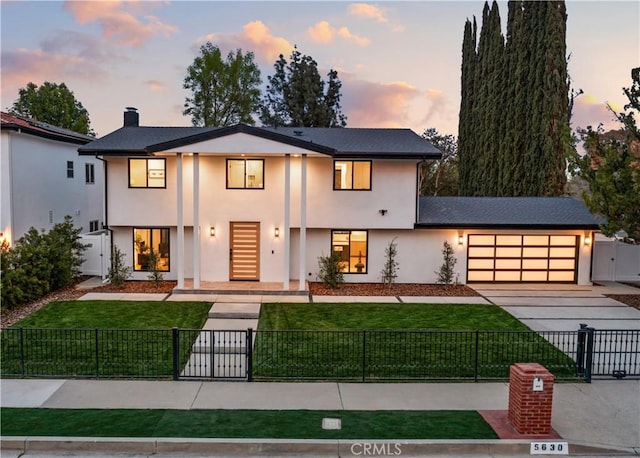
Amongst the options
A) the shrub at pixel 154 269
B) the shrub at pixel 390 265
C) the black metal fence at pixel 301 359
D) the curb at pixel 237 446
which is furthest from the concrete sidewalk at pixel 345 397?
the shrub at pixel 390 265

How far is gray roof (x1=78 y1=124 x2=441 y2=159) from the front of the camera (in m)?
16.7

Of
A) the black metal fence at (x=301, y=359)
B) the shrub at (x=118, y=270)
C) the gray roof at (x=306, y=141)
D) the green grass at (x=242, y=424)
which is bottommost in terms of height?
the green grass at (x=242, y=424)

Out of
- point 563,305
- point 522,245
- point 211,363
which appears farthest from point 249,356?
point 522,245

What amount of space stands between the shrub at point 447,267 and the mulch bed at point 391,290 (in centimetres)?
23

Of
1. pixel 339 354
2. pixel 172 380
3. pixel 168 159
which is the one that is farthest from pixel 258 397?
pixel 168 159

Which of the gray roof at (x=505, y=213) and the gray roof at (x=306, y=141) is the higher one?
the gray roof at (x=306, y=141)

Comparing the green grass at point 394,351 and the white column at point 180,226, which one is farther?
the white column at point 180,226

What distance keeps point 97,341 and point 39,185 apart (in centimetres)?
1360

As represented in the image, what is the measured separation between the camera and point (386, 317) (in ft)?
47.3

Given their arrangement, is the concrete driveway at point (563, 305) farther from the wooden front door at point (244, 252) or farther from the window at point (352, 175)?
the wooden front door at point (244, 252)

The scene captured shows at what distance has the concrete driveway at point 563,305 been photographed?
14344 mm

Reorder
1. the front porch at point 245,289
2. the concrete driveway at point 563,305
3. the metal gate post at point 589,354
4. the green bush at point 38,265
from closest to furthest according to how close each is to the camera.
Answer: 1. the metal gate post at point 589,354
2. the concrete driveway at point 563,305
3. the green bush at point 38,265
4. the front porch at point 245,289

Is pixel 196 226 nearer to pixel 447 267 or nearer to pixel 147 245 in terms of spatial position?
pixel 147 245

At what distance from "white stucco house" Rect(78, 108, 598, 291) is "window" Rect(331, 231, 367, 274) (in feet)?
0.12
